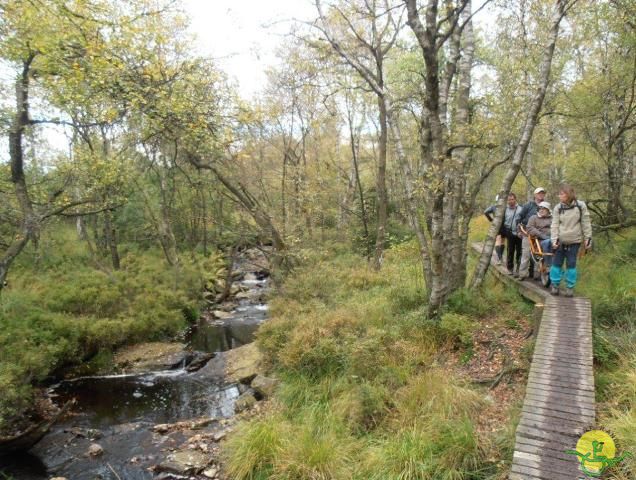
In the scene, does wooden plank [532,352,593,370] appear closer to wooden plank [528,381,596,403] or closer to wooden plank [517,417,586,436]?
wooden plank [528,381,596,403]

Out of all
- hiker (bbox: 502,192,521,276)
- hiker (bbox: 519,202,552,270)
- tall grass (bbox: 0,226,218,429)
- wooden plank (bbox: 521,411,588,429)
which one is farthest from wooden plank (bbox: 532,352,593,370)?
tall grass (bbox: 0,226,218,429)

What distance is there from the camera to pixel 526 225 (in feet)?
25.8

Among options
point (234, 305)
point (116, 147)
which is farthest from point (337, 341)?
point (116, 147)

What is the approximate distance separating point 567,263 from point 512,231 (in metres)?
2.14

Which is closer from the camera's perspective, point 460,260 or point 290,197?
point 460,260

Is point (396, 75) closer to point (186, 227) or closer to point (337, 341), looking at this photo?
point (337, 341)

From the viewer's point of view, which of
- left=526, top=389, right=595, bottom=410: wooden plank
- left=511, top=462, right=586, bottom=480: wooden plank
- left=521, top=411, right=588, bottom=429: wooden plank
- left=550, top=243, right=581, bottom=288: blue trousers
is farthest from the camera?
left=550, top=243, right=581, bottom=288: blue trousers

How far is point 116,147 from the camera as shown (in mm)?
16203

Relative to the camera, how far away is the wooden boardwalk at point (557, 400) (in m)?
3.56

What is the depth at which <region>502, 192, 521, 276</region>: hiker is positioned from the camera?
8.53 meters

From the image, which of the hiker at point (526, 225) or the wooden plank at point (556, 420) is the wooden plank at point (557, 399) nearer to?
the wooden plank at point (556, 420)

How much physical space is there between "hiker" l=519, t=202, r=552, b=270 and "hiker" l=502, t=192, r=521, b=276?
3.02 feet

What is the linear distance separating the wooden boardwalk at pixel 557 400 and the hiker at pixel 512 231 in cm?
297

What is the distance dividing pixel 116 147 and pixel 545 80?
1573cm
